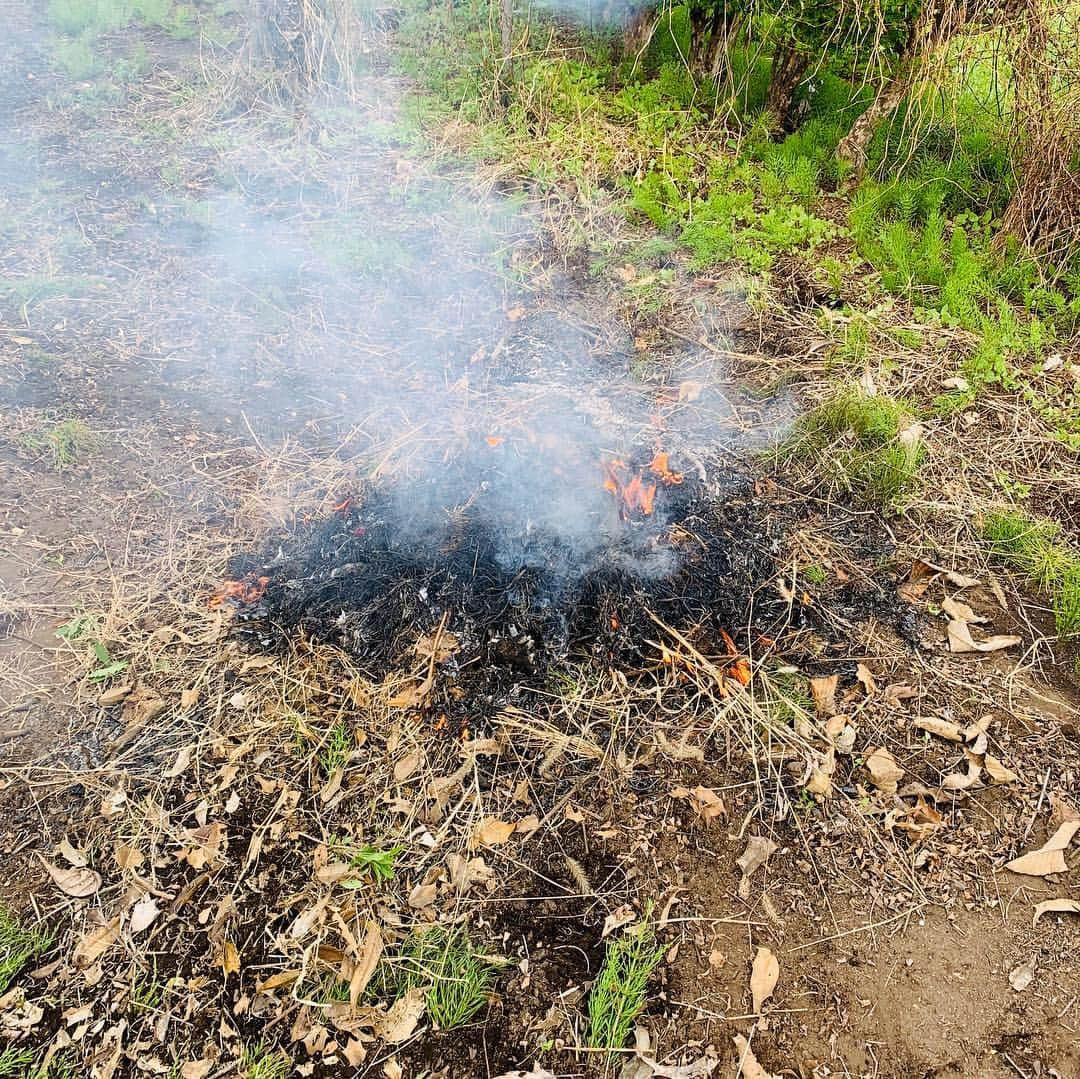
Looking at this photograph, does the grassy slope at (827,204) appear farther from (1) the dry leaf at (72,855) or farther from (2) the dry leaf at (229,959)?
(1) the dry leaf at (72,855)

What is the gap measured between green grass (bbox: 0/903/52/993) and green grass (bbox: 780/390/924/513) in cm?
318

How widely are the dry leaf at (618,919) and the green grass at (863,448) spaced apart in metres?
1.99

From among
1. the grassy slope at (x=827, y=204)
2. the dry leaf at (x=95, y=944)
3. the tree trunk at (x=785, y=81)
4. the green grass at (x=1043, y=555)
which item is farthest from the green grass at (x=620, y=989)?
the tree trunk at (x=785, y=81)

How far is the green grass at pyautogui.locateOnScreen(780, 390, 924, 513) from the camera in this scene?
10.6 feet

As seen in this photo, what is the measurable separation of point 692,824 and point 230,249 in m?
4.42

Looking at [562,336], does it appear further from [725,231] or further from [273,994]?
[273,994]

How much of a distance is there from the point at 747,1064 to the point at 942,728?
4.15 feet

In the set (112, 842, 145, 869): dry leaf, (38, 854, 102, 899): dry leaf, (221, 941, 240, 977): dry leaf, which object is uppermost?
(112, 842, 145, 869): dry leaf

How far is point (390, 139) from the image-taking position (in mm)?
5570

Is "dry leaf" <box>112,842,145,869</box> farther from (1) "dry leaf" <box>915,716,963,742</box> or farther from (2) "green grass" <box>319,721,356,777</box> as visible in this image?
(1) "dry leaf" <box>915,716,963,742</box>

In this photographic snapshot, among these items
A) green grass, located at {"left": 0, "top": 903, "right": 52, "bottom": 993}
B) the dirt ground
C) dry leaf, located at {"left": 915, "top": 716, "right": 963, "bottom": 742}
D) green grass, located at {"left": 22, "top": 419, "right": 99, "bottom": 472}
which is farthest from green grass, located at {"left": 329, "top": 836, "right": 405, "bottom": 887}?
green grass, located at {"left": 22, "top": 419, "right": 99, "bottom": 472}

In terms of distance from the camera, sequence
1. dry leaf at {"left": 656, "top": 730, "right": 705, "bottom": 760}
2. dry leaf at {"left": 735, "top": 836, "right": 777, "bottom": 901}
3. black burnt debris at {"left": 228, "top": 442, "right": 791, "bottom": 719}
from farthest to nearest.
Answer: black burnt debris at {"left": 228, "top": 442, "right": 791, "bottom": 719} < dry leaf at {"left": 656, "top": 730, "right": 705, "bottom": 760} < dry leaf at {"left": 735, "top": 836, "right": 777, "bottom": 901}

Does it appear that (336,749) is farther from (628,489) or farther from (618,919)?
(628,489)

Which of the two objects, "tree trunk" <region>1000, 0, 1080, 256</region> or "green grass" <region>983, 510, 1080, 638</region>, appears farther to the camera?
"tree trunk" <region>1000, 0, 1080, 256</region>
